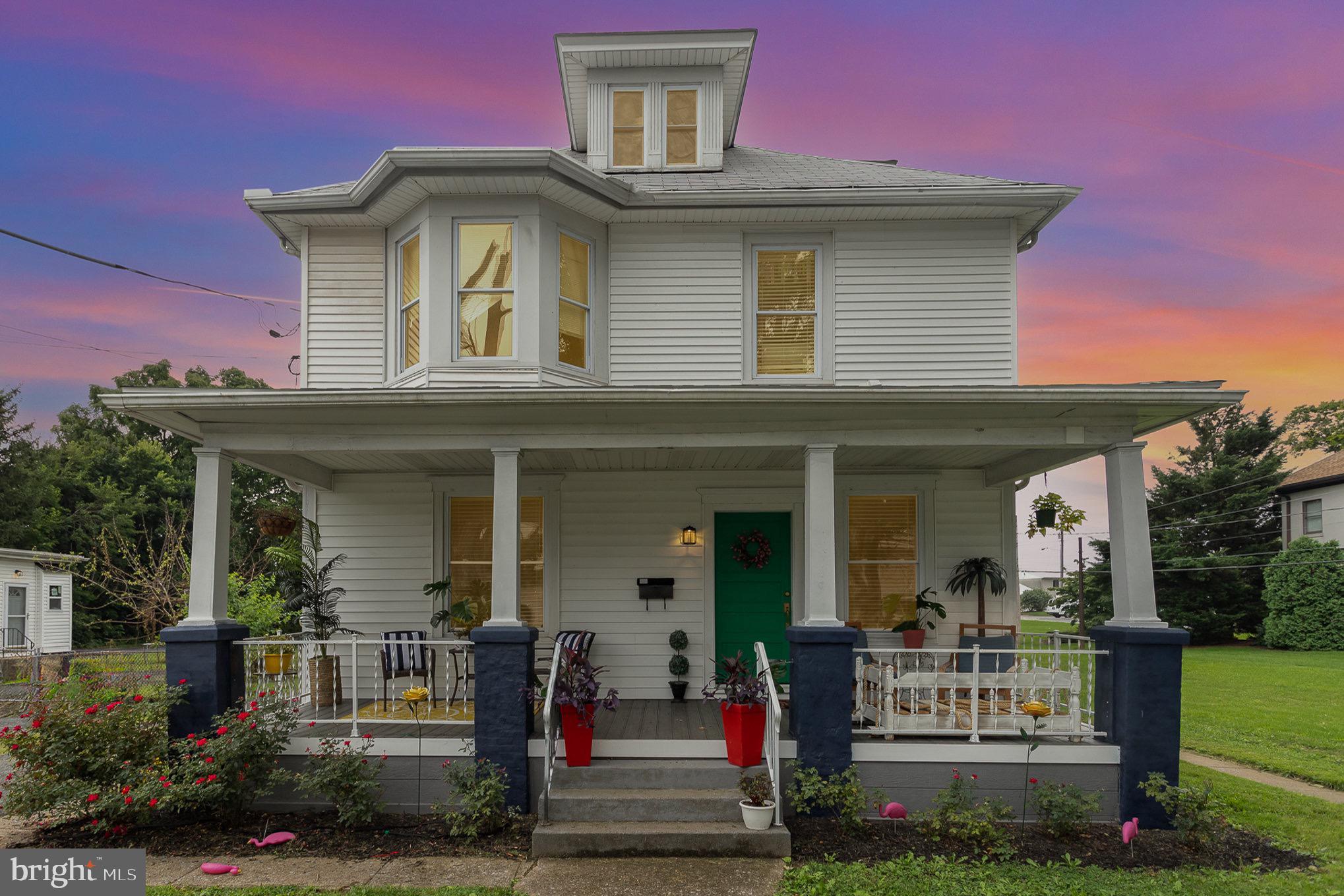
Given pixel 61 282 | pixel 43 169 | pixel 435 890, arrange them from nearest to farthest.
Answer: pixel 435 890, pixel 43 169, pixel 61 282

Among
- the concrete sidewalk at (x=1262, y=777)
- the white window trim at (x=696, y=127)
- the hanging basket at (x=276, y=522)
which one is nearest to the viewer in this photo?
the concrete sidewalk at (x=1262, y=777)

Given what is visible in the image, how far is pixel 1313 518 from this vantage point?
84.8 ft

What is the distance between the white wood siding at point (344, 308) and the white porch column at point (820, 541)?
4818 mm

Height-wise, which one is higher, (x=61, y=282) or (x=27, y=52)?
(x=27, y=52)

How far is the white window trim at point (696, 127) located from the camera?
9.78m

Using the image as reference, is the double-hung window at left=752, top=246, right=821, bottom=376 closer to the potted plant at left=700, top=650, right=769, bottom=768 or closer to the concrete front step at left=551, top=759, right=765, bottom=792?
the potted plant at left=700, top=650, right=769, bottom=768

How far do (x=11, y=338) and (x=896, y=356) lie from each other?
28.5m

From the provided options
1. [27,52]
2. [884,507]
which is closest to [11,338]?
[27,52]

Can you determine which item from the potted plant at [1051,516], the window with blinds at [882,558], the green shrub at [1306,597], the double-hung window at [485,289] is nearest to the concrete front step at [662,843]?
the window with blinds at [882,558]

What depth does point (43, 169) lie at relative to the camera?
19.1m

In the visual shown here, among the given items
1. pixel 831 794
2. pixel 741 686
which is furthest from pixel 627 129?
pixel 831 794

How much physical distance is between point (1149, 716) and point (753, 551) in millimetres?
3949

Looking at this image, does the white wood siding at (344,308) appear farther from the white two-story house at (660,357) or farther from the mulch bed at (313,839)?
the mulch bed at (313,839)

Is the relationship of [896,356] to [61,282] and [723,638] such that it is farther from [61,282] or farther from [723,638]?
[61,282]
